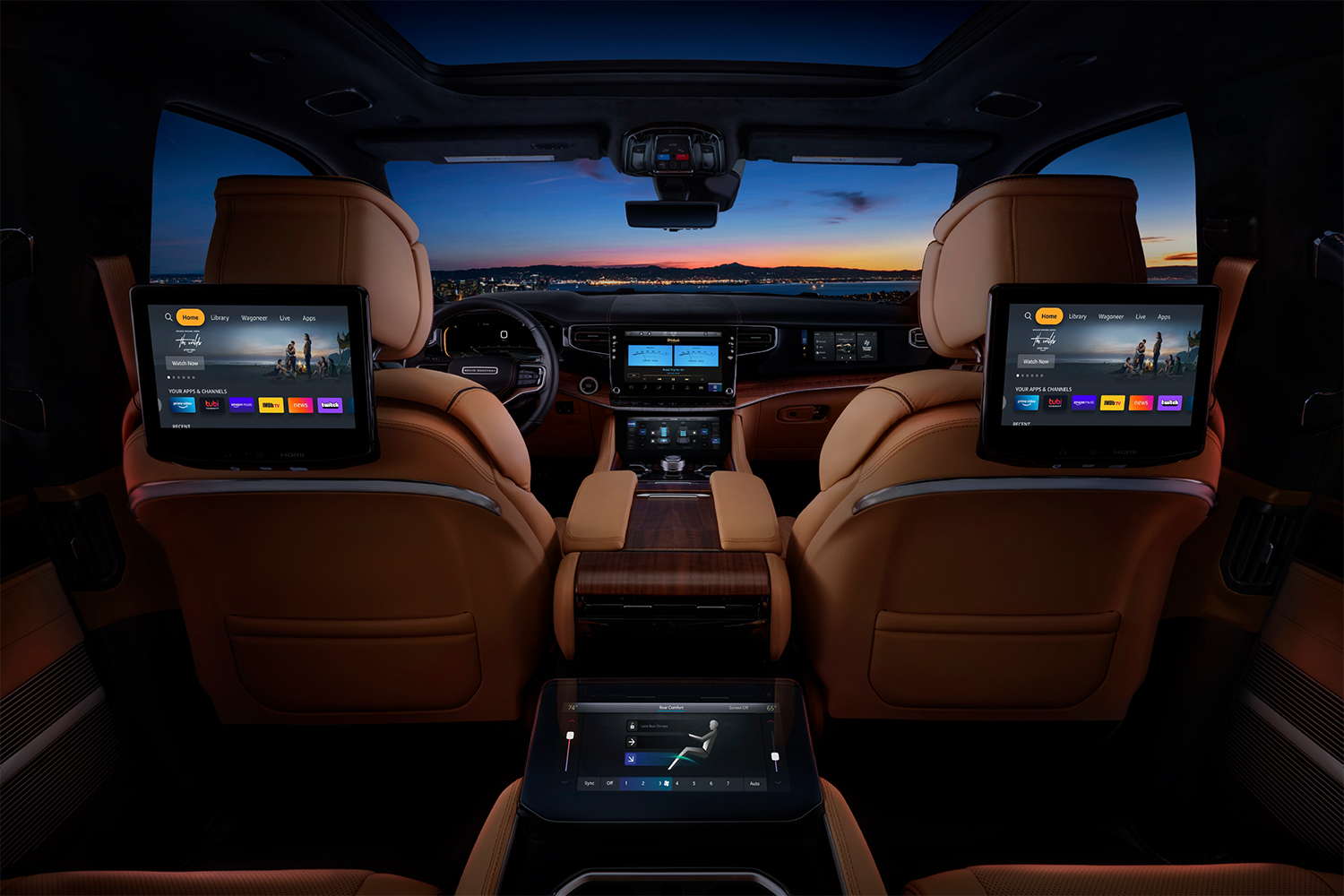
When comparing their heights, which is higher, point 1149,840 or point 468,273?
point 468,273

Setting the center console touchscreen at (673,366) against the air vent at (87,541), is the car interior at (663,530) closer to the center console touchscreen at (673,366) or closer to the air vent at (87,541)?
the air vent at (87,541)

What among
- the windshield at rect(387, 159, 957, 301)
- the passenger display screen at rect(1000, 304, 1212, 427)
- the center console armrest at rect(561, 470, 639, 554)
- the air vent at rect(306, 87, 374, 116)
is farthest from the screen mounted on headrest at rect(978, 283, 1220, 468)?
the air vent at rect(306, 87, 374, 116)

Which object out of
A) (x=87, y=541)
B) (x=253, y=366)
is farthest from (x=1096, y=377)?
(x=87, y=541)

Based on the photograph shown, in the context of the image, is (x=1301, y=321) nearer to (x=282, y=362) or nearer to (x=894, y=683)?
(x=894, y=683)

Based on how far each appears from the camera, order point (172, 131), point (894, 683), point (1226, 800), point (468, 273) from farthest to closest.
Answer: point (468, 273) < point (172, 131) < point (1226, 800) < point (894, 683)

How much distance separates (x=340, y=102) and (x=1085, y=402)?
10.5 ft

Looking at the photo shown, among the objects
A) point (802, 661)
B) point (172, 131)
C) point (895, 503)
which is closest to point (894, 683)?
point (802, 661)

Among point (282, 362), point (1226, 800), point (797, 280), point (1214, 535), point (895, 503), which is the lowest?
point (1226, 800)

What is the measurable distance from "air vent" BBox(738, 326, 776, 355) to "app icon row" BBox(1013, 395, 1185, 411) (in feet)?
7.90

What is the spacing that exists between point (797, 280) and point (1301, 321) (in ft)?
9.47

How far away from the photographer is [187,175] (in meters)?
2.39

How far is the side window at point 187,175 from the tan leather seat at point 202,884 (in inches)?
46.2

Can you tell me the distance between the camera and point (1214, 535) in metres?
1.71

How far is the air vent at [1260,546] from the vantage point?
1610 mm
